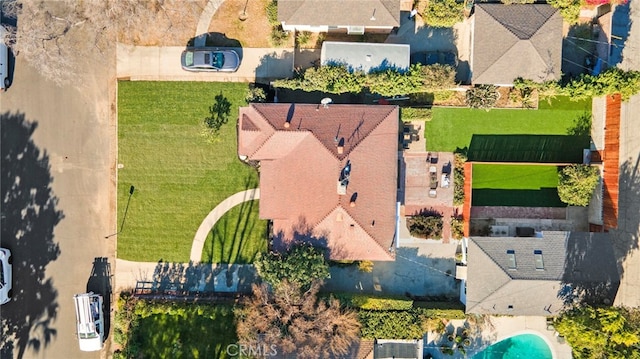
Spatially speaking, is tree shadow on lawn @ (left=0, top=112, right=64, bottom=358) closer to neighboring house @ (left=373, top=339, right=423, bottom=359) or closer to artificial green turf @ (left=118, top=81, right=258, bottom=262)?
artificial green turf @ (left=118, top=81, right=258, bottom=262)

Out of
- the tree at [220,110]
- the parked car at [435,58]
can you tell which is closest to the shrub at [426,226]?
the parked car at [435,58]

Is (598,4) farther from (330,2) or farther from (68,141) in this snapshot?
(68,141)

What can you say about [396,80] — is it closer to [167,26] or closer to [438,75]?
[438,75]

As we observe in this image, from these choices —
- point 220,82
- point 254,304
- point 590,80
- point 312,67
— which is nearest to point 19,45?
point 220,82

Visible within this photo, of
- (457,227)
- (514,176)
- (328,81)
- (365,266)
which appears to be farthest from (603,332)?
(328,81)

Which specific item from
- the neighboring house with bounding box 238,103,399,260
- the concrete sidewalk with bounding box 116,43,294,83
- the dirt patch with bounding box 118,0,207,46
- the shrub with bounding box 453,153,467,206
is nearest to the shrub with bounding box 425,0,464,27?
the neighboring house with bounding box 238,103,399,260

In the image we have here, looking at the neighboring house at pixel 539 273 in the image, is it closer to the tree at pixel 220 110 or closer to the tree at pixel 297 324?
the tree at pixel 297 324
